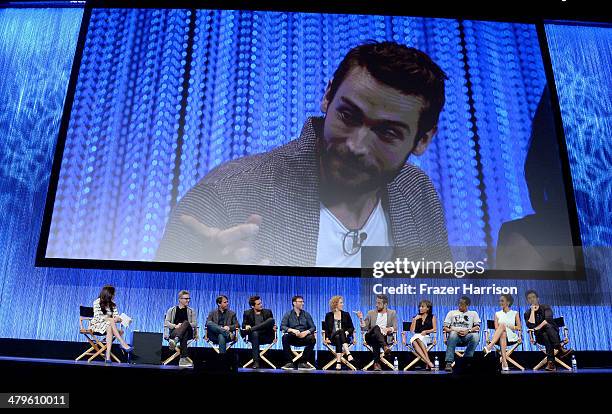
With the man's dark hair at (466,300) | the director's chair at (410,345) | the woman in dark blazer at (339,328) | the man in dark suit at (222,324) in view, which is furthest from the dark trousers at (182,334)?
the man's dark hair at (466,300)

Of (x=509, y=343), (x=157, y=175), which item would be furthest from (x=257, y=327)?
(x=509, y=343)

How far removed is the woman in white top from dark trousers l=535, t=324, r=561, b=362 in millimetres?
252

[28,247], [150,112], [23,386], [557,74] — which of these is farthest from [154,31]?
[557,74]

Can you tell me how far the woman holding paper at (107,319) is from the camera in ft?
17.7

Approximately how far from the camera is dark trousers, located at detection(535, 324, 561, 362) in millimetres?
5457

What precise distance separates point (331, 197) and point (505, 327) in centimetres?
223

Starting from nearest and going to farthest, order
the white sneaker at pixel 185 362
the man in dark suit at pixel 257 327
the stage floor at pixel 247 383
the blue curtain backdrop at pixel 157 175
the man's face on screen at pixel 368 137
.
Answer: the stage floor at pixel 247 383 → the white sneaker at pixel 185 362 → the man in dark suit at pixel 257 327 → the man's face on screen at pixel 368 137 → the blue curtain backdrop at pixel 157 175

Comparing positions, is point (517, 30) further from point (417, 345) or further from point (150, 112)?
point (150, 112)

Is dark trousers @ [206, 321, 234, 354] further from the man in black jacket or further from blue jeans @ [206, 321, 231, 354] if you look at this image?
the man in black jacket

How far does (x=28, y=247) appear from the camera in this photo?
630 cm

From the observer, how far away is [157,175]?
593 centimetres

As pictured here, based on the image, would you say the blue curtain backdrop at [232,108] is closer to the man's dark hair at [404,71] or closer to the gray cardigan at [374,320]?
the man's dark hair at [404,71]

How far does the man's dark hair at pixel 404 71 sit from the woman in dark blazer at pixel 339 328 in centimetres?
205

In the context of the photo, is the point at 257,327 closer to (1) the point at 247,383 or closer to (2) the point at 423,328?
(2) the point at 423,328
